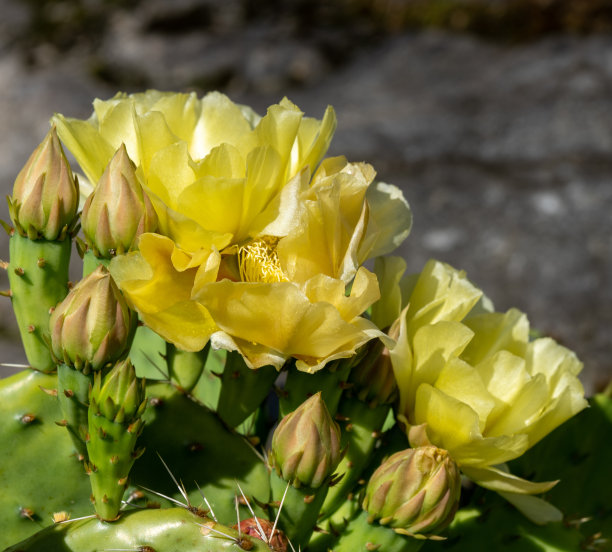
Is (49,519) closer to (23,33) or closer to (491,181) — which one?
(491,181)

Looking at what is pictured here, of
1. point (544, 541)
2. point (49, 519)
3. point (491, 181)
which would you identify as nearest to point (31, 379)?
point (49, 519)

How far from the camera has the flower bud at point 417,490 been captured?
0.59 meters

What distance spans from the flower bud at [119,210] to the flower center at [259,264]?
8cm

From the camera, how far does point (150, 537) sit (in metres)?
0.57

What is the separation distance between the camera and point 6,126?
9.91ft

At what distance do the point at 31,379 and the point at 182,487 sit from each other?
6.3 inches

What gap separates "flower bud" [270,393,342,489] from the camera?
1.87ft

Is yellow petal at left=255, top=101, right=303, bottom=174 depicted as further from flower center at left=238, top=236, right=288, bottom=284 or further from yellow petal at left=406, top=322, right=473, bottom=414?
yellow petal at left=406, top=322, right=473, bottom=414

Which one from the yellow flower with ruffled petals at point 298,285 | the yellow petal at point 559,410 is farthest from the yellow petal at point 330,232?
the yellow petal at point 559,410

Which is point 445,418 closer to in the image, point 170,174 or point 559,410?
point 559,410

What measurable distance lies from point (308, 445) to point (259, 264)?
157mm

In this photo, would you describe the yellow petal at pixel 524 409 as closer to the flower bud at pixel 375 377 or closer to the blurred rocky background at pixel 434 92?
the flower bud at pixel 375 377

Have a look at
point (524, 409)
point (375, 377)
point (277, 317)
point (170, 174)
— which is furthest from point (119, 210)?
point (524, 409)

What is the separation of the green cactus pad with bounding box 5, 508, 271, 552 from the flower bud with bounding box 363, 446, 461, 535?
101 mm
